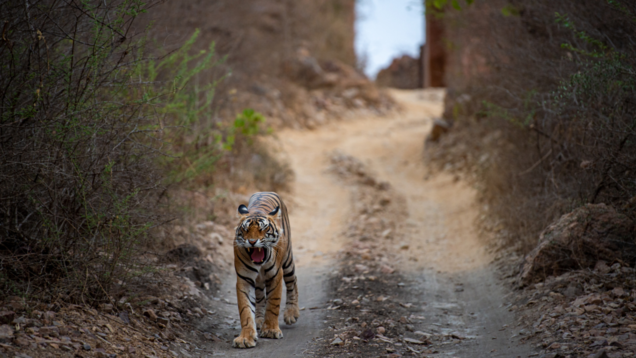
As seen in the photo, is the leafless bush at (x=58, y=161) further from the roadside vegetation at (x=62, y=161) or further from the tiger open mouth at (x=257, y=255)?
the tiger open mouth at (x=257, y=255)

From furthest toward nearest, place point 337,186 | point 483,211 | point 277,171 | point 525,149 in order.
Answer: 1. point 337,186
2. point 277,171
3. point 483,211
4. point 525,149

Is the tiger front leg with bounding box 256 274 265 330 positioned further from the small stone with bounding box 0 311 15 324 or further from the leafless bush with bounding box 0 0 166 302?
the small stone with bounding box 0 311 15 324

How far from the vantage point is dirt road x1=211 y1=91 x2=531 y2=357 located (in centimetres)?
596

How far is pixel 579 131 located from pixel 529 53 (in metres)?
2.11

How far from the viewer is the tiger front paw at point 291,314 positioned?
249 inches

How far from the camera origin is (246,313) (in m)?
5.63

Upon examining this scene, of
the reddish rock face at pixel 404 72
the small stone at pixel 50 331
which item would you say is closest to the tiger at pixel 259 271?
the small stone at pixel 50 331

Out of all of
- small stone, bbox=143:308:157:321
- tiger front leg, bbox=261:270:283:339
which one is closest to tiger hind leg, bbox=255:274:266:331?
tiger front leg, bbox=261:270:283:339

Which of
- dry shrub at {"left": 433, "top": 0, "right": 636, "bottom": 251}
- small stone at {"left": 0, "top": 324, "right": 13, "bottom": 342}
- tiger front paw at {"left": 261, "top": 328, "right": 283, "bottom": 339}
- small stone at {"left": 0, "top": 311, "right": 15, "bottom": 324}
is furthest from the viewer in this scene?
dry shrub at {"left": 433, "top": 0, "right": 636, "bottom": 251}

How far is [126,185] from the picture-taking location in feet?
19.5

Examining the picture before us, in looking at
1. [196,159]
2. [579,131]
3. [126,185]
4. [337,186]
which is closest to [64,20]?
[126,185]

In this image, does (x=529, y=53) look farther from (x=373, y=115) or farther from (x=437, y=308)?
(x=373, y=115)

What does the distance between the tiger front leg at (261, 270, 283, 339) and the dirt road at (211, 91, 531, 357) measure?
12 cm

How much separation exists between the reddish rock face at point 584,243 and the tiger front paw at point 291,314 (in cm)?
311
